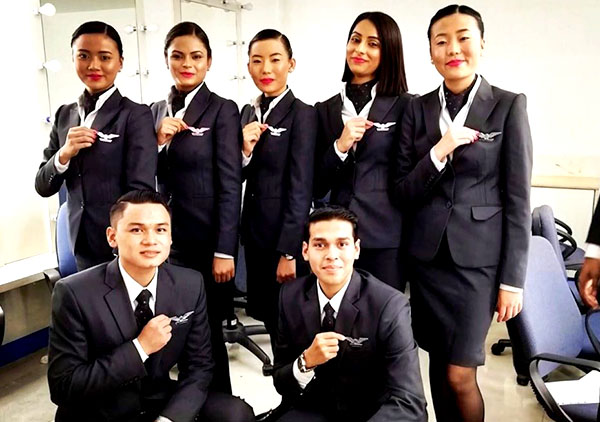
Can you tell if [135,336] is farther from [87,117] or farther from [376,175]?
[376,175]

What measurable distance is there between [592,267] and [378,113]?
870mm

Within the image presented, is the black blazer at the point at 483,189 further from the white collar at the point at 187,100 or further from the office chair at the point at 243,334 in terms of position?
the office chair at the point at 243,334

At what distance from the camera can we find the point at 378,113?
195 centimetres

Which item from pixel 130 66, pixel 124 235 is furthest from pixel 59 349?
pixel 130 66

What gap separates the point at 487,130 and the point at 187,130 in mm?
1042

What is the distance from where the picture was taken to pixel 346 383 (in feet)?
5.70

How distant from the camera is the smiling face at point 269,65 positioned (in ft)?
6.81

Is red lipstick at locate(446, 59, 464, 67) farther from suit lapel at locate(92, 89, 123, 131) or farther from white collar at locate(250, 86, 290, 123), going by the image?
suit lapel at locate(92, 89, 123, 131)

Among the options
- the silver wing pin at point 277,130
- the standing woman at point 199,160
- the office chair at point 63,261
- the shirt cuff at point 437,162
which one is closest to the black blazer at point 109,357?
the standing woman at point 199,160

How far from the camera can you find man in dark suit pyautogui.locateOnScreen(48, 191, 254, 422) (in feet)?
5.40

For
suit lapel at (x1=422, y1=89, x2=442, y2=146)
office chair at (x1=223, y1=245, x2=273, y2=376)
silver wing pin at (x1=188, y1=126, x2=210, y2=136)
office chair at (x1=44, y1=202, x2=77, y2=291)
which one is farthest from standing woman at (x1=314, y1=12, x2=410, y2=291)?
office chair at (x1=44, y1=202, x2=77, y2=291)

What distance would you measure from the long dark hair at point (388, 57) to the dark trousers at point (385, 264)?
21.9 inches

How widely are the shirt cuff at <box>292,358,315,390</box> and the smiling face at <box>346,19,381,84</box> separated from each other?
102cm

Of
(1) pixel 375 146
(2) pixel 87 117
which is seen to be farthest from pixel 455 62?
(2) pixel 87 117
